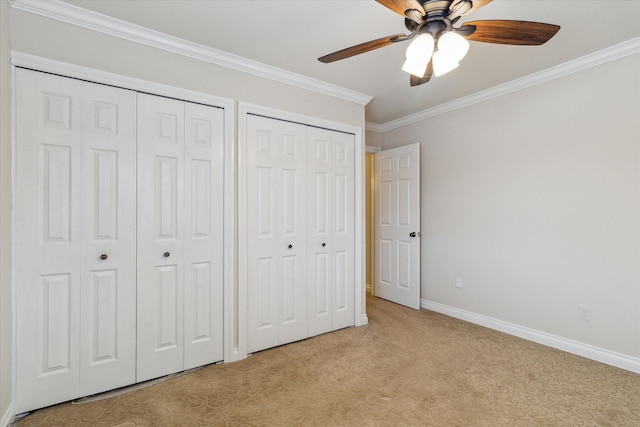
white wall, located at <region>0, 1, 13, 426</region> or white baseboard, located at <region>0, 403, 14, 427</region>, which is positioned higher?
white wall, located at <region>0, 1, 13, 426</region>

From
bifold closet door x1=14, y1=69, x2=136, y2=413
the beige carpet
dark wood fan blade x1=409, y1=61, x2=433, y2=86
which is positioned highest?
dark wood fan blade x1=409, y1=61, x2=433, y2=86

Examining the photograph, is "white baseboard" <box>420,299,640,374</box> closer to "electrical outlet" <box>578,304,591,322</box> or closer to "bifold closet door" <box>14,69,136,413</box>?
"electrical outlet" <box>578,304,591,322</box>

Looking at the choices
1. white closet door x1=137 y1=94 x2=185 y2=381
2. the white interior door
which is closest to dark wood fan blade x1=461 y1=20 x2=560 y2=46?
white closet door x1=137 y1=94 x2=185 y2=381

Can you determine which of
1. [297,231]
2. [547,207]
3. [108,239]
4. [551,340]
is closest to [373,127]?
[297,231]

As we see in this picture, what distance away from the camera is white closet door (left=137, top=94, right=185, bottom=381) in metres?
2.18

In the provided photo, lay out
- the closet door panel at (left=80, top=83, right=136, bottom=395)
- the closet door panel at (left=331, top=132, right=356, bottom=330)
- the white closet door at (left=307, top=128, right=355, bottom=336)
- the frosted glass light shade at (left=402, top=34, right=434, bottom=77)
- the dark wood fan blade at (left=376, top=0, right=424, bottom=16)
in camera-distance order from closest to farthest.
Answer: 1. the dark wood fan blade at (left=376, top=0, right=424, bottom=16)
2. the frosted glass light shade at (left=402, top=34, right=434, bottom=77)
3. the closet door panel at (left=80, top=83, right=136, bottom=395)
4. the white closet door at (left=307, top=128, right=355, bottom=336)
5. the closet door panel at (left=331, top=132, right=356, bottom=330)

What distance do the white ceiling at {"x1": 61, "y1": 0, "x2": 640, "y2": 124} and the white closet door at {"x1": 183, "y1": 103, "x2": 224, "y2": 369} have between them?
602mm

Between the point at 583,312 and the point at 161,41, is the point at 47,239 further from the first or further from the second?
the point at 583,312

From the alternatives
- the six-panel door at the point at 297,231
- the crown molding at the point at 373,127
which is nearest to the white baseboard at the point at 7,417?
the six-panel door at the point at 297,231

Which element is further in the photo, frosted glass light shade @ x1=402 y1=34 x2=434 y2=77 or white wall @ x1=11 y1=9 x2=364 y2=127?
white wall @ x1=11 y1=9 x2=364 y2=127

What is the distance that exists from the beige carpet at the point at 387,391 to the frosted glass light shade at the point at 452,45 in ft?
6.59

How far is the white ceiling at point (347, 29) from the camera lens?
1.89m

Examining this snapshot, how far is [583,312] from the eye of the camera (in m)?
2.59

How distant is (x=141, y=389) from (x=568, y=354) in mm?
3414
